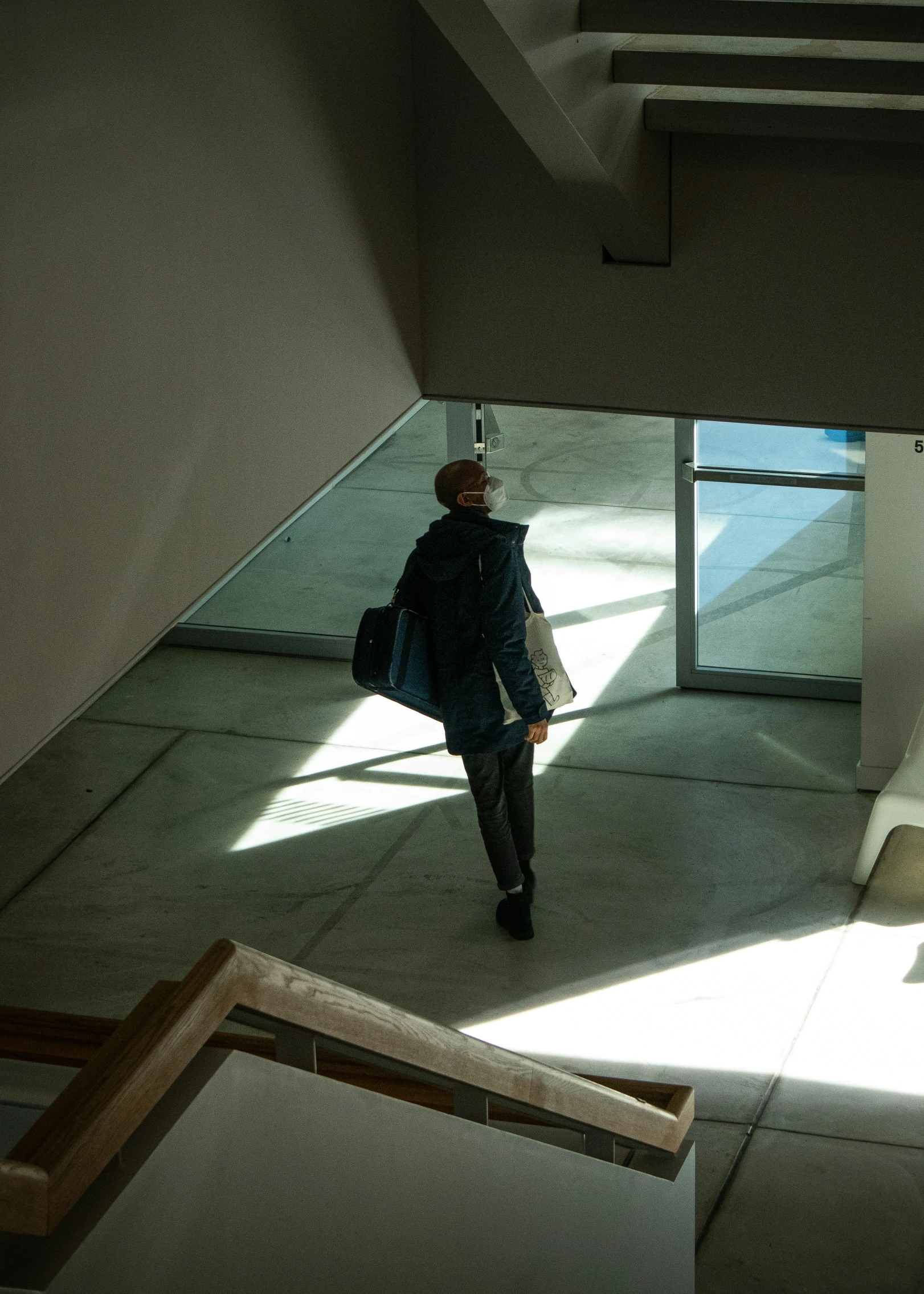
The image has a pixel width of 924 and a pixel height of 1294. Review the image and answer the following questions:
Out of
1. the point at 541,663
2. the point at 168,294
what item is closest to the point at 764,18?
the point at 168,294

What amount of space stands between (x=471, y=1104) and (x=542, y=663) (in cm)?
352

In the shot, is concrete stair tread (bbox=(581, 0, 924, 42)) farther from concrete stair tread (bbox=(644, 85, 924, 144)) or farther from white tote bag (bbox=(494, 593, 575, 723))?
white tote bag (bbox=(494, 593, 575, 723))

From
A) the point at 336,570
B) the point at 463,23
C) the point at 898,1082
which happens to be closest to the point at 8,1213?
the point at 463,23

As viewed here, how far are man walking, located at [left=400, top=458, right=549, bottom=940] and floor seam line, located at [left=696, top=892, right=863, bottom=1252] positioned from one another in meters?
1.65

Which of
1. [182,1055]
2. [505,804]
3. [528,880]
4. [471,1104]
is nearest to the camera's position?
[182,1055]

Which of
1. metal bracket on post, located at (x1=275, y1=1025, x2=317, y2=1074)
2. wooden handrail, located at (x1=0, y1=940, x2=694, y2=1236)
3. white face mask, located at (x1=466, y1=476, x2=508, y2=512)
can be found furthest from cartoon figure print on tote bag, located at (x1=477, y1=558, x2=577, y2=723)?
metal bracket on post, located at (x1=275, y1=1025, x2=317, y2=1074)

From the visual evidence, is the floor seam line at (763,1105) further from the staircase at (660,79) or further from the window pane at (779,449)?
the staircase at (660,79)

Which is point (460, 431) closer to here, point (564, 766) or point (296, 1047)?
point (564, 766)

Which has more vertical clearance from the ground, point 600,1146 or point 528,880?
point 600,1146

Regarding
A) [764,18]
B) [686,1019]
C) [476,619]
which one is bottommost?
[686,1019]

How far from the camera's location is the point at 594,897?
21.8 feet

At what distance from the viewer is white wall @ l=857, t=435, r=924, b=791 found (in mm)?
7000

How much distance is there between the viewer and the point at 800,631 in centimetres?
843

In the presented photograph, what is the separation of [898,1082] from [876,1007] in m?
0.45
